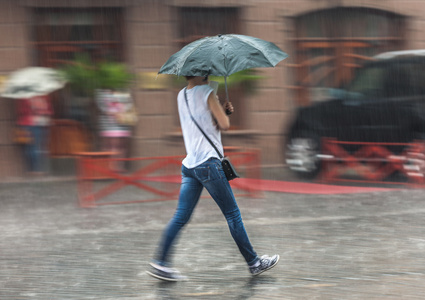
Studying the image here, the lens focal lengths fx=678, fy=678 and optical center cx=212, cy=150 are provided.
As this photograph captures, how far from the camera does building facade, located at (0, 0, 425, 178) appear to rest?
12.4 m

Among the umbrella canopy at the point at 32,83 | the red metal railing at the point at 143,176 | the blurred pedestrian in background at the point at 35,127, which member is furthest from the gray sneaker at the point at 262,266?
the blurred pedestrian in background at the point at 35,127

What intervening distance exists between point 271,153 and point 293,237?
6.50 m

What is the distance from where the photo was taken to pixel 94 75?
38.9 feet

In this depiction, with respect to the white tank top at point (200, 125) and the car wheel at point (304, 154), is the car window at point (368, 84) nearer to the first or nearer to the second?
the car wheel at point (304, 154)

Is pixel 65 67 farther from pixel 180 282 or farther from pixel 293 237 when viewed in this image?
pixel 180 282

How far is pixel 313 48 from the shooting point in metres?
13.6

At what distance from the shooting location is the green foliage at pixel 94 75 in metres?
11.7

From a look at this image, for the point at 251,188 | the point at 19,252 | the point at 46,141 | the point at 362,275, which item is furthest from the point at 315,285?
the point at 46,141

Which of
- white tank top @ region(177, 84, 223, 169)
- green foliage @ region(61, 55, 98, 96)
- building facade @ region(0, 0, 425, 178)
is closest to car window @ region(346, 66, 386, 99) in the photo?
building facade @ region(0, 0, 425, 178)

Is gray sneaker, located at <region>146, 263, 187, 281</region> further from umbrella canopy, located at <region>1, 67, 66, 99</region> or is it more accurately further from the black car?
umbrella canopy, located at <region>1, 67, 66, 99</region>

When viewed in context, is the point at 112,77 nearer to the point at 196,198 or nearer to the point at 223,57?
the point at 196,198

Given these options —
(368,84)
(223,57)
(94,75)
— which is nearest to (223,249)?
(223,57)

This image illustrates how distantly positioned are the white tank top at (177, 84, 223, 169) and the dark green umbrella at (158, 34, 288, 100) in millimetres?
201

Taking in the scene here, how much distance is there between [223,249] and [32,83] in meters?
6.11
